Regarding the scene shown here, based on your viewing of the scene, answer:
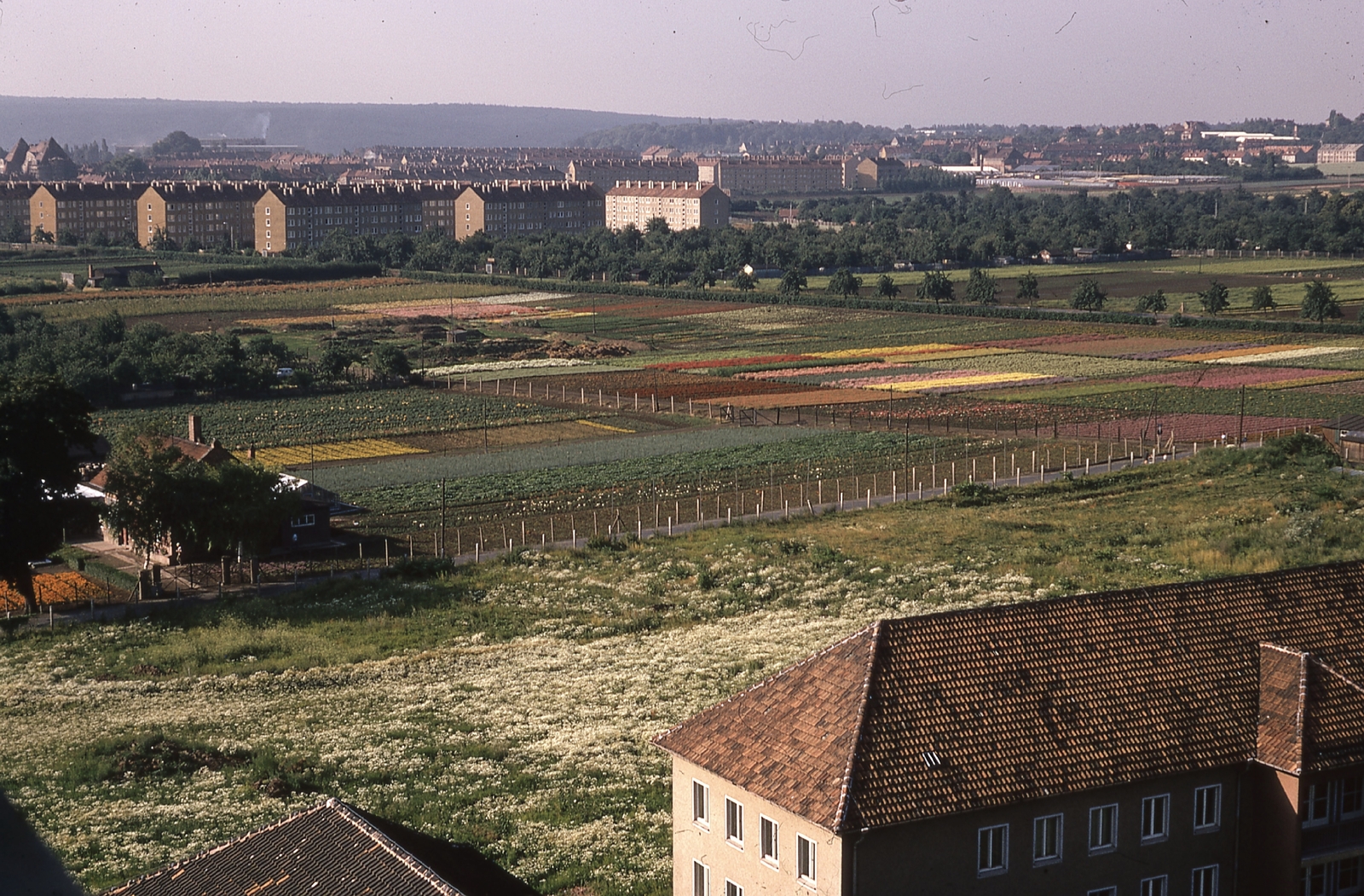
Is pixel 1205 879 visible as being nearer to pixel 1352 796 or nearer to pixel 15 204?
pixel 1352 796

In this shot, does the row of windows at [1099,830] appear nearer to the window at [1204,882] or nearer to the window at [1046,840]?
the window at [1046,840]

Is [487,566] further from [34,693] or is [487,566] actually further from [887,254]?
[887,254]

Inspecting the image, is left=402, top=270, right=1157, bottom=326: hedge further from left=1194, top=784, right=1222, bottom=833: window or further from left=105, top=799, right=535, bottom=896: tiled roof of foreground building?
left=105, top=799, right=535, bottom=896: tiled roof of foreground building

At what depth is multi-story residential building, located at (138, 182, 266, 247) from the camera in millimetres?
148250

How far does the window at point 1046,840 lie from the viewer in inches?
700

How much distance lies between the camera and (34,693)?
30.0m

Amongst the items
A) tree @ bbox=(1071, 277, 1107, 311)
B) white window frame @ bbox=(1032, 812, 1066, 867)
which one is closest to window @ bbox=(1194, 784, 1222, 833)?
white window frame @ bbox=(1032, 812, 1066, 867)

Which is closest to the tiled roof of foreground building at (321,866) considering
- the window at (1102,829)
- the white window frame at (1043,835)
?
the white window frame at (1043,835)

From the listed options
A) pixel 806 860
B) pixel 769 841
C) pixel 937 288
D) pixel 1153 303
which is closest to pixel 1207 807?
pixel 806 860

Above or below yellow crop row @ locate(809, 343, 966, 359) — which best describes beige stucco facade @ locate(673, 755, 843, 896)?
above

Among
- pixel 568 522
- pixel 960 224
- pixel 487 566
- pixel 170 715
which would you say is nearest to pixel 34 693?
pixel 170 715

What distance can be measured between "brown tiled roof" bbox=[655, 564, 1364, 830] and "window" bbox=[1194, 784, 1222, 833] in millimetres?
340

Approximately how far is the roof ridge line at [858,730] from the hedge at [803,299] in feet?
255

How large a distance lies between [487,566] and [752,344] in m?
49.1
